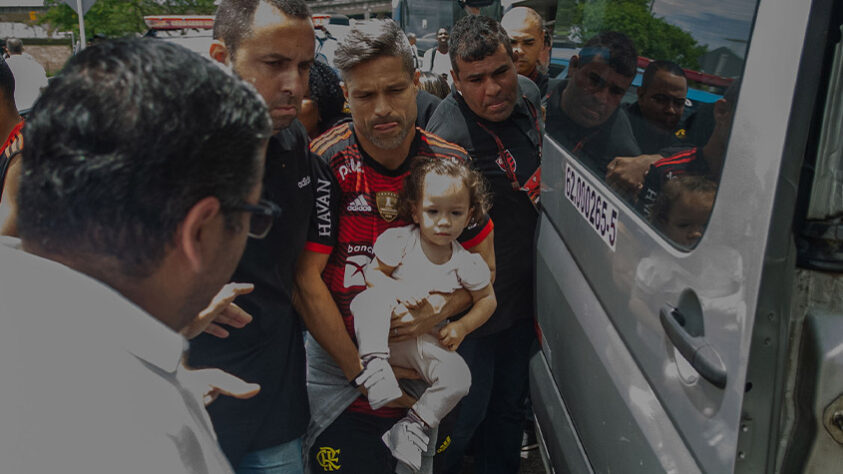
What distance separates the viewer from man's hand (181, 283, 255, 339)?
1.51m

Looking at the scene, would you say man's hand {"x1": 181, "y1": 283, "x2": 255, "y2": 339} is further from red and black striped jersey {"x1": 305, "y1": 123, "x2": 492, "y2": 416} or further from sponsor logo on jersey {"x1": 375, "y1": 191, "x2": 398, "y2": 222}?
sponsor logo on jersey {"x1": 375, "y1": 191, "x2": 398, "y2": 222}

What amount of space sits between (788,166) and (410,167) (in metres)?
1.22

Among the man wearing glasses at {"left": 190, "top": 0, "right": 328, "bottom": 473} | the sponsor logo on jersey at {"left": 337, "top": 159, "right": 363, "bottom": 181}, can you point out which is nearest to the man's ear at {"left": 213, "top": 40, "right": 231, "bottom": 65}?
the man wearing glasses at {"left": 190, "top": 0, "right": 328, "bottom": 473}

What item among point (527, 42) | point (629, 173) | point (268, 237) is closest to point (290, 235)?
point (268, 237)

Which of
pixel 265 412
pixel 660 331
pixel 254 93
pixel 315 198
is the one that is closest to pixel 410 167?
pixel 315 198

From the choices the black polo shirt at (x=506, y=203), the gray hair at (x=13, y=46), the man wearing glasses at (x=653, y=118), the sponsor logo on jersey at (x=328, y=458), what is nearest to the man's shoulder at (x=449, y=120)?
the black polo shirt at (x=506, y=203)

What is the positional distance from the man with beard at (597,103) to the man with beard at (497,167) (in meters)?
0.25

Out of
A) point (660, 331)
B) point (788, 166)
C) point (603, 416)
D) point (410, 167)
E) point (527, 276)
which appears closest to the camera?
point (788, 166)

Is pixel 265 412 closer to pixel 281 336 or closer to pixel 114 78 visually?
pixel 281 336

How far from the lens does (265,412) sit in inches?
74.8

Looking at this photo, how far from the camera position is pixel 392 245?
2.08 meters

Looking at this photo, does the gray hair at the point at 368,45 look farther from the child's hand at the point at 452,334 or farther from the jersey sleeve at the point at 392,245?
the child's hand at the point at 452,334

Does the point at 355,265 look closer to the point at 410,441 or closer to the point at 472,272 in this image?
the point at 472,272

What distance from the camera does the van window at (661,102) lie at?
1.29 metres
